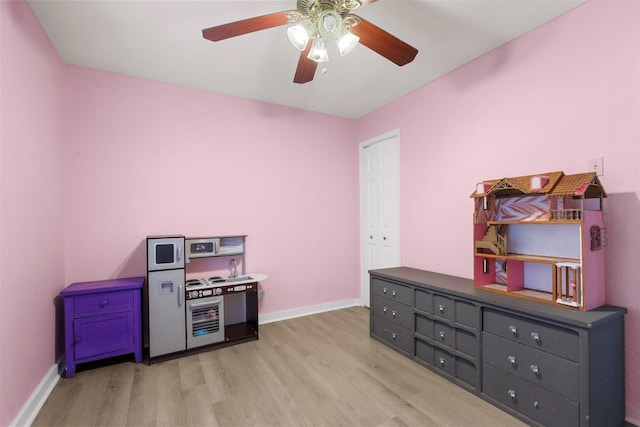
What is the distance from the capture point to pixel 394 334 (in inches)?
116

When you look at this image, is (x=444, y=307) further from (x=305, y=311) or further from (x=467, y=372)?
(x=305, y=311)

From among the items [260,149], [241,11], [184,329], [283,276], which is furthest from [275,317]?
[241,11]

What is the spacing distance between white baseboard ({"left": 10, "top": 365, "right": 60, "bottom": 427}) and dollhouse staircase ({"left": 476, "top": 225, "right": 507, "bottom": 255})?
3.37 metres

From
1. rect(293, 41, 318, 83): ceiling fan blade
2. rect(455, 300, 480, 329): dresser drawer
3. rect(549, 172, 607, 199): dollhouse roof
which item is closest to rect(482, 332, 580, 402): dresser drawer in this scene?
rect(455, 300, 480, 329): dresser drawer

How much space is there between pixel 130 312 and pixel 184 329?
492 mm

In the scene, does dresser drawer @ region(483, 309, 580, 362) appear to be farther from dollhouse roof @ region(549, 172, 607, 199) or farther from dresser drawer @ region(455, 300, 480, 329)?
dollhouse roof @ region(549, 172, 607, 199)

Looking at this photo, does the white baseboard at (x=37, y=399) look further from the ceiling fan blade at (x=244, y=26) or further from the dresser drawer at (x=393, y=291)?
the dresser drawer at (x=393, y=291)

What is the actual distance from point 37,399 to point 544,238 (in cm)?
387

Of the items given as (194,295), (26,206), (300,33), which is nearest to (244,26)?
(300,33)

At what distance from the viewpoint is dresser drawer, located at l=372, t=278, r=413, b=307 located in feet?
9.20

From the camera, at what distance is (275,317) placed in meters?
3.81

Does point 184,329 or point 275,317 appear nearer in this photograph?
point 184,329

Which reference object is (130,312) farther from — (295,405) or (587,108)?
(587,108)

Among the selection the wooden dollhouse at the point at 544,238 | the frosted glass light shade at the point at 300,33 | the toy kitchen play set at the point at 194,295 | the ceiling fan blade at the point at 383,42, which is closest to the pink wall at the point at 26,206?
the toy kitchen play set at the point at 194,295
